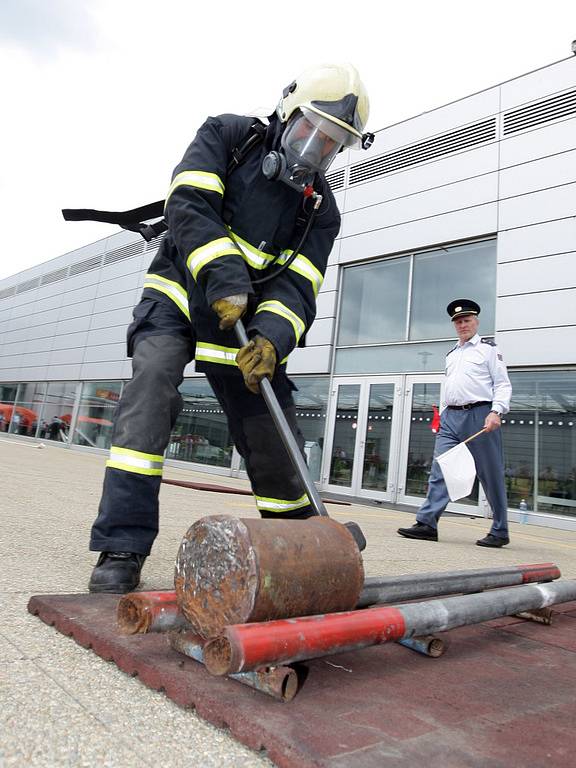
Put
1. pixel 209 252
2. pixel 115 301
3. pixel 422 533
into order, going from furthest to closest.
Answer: pixel 115 301
pixel 422 533
pixel 209 252

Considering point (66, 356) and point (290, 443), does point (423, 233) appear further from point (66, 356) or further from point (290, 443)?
point (66, 356)

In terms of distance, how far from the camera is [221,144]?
2066mm

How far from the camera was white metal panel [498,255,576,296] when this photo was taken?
873 cm

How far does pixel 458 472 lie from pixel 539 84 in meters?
9.10

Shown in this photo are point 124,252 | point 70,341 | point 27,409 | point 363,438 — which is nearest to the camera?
point 363,438

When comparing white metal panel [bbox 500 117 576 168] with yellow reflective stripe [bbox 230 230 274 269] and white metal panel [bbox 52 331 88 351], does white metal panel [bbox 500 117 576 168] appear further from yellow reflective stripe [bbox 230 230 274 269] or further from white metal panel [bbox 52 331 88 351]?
white metal panel [bbox 52 331 88 351]

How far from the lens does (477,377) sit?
187 inches

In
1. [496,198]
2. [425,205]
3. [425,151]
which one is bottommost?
[496,198]

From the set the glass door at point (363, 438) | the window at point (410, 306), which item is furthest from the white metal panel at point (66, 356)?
the glass door at point (363, 438)

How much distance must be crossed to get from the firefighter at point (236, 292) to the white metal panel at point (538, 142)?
9.09m

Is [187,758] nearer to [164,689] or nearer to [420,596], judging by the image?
[164,689]

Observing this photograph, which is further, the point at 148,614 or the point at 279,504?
the point at 279,504

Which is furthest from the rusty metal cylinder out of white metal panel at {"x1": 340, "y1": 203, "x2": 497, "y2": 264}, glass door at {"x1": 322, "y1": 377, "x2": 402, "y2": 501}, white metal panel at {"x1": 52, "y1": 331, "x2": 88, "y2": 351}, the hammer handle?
white metal panel at {"x1": 52, "y1": 331, "x2": 88, "y2": 351}

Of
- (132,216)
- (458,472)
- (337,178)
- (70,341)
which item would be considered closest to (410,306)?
(337,178)
